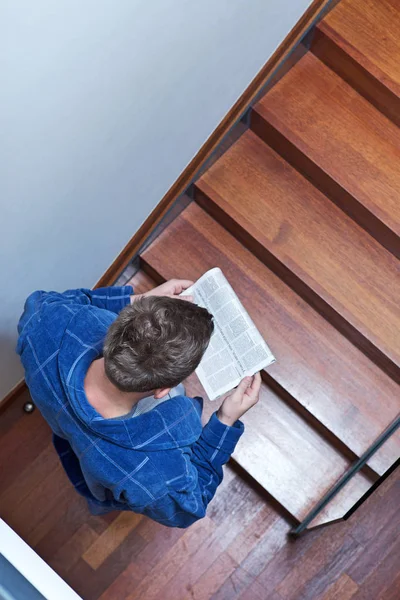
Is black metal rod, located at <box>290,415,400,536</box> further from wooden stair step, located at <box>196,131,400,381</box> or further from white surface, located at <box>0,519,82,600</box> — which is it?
white surface, located at <box>0,519,82,600</box>

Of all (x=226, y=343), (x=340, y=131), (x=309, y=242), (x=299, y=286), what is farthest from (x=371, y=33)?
(x=226, y=343)

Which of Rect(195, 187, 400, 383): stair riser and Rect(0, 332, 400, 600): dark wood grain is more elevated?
Rect(195, 187, 400, 383): stair riser

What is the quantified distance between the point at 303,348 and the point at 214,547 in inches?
31.3

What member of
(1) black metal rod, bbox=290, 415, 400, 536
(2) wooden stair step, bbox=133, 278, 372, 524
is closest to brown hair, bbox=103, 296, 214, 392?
(1) black metal rod, bbox=290, 415, 400, 536

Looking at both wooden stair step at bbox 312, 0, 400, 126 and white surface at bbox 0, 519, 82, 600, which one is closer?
white surface at bbox 0, 519, 82, 600

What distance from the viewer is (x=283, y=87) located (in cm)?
260

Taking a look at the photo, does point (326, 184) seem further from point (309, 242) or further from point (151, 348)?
point (151, 348)

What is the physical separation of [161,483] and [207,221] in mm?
1358

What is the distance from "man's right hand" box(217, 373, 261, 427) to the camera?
1888 millimetres

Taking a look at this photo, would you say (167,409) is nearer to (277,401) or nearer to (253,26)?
(277,401)

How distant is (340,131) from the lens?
2.55 meters

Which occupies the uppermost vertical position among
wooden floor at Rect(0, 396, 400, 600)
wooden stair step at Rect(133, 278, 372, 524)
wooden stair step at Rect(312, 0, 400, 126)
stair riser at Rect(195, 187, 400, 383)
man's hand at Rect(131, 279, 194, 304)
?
wooden stair step at Rect(312, 0, 400, 126)

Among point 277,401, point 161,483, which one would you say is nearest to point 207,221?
point 277,401

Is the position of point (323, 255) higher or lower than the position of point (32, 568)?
higher
